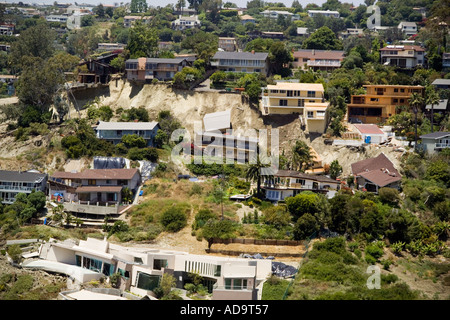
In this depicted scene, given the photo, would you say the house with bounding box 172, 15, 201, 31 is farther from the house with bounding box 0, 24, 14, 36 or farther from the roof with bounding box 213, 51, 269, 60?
the roof with bounding box 213, 51, 269, 60

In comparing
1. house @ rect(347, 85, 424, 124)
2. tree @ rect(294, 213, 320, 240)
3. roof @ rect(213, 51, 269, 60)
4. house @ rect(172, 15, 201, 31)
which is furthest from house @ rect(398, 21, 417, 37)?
tree @ rect(294, 213, 320, 240)

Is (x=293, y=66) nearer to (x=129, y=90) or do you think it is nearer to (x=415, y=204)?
(x=129, y=90)

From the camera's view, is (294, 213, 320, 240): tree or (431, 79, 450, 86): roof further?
(431, 79, 450, 86): roof

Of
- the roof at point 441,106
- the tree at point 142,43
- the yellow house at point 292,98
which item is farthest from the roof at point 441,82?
the tree at point 142,43

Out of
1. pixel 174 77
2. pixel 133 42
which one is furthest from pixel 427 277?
pixel 133 42

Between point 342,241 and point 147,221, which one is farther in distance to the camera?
point 147,221
